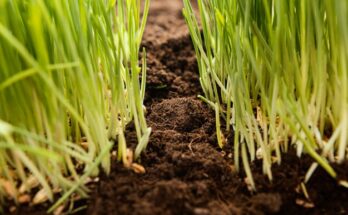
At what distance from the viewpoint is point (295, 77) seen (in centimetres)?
97

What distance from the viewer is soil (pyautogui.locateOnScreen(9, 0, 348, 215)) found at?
86 cm

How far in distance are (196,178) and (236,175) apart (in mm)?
88

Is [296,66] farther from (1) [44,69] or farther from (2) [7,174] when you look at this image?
(2) [7,174]

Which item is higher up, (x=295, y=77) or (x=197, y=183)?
(x=295, y=77)

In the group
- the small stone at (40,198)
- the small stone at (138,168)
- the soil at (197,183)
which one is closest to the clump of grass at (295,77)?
the soil at (197,183)

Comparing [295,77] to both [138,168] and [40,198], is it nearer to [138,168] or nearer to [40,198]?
[138,168]

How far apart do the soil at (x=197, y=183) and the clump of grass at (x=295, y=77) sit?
3 cm

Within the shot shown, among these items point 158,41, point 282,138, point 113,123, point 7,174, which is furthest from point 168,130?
point 158,41

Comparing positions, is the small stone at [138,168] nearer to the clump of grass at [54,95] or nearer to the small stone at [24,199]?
the clump of grass at [54,95]

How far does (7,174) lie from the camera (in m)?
0.89

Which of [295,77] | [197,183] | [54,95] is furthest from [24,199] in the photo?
[295,77]

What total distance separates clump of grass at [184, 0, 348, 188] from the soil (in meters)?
0.03

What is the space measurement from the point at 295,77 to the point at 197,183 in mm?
309

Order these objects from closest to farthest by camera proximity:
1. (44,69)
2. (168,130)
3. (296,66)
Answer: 1. (44,69)
2. (296,66)
3. (168,130)
